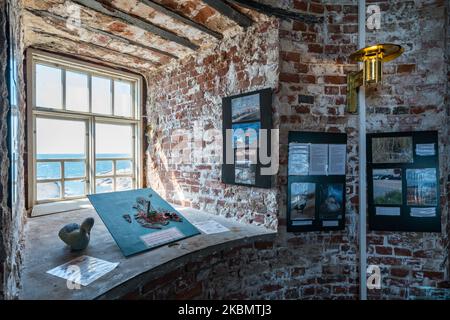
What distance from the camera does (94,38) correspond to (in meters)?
2.29

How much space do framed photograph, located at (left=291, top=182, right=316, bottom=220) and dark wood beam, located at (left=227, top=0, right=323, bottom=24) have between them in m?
1.34

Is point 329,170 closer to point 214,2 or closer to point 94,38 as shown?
point 214,2

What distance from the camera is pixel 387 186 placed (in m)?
1.84

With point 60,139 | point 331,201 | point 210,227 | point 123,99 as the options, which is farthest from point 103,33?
point 331,201

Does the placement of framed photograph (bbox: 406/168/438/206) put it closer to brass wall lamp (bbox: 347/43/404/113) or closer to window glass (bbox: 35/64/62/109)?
brass wall lamp (bbox: 347/43/404/113)

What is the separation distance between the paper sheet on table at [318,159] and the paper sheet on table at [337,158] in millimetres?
34

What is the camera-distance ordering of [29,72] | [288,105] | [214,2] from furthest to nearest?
[29,72] → [288,105] → [214,2]

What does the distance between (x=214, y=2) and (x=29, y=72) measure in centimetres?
218

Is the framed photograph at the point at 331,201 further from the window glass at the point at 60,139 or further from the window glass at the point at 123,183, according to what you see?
the window glass at the point at 60,139

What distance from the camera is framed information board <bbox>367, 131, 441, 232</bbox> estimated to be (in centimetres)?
177

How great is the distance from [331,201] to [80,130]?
9.78 feet

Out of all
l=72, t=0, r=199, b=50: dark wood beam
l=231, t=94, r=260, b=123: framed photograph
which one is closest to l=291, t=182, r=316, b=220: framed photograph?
l=231, t=94, r=260, b=123: framed photograph

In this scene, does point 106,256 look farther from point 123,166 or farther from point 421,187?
point 421,187
